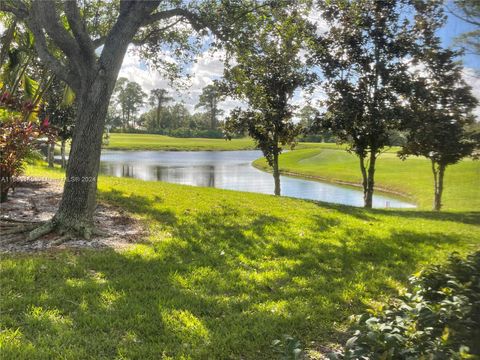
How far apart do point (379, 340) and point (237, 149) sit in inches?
3714

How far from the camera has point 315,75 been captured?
18.6 m

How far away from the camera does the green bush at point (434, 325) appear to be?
1.98 meters

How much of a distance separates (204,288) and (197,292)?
0.16m

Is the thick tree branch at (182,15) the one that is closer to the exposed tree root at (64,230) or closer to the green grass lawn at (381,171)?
the exposed tree root at (64,230)

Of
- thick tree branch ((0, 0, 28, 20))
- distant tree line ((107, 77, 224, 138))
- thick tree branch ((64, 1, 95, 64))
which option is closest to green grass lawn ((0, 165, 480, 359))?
thick tree branch ((64, 1, 95, 64))

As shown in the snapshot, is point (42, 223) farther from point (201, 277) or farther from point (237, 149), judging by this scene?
point (237, 149)

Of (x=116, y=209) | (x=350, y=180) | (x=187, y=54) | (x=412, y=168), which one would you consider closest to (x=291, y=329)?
(x=116, y=209)

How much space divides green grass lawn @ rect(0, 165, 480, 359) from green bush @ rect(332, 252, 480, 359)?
0.62 meters

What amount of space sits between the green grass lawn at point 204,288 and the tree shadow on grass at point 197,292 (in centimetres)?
1

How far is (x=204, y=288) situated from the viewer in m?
5.13

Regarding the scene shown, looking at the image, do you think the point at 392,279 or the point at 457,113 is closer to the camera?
the point at 457,113

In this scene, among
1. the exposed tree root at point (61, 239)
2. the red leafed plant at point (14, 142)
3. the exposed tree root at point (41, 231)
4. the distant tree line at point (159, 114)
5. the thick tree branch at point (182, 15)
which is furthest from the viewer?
the distant tree line at point (159, 114)

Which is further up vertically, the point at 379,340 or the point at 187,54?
the point at 187,54

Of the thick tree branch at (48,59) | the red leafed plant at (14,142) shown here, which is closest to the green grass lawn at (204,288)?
the red leafed plant at (14,142)
